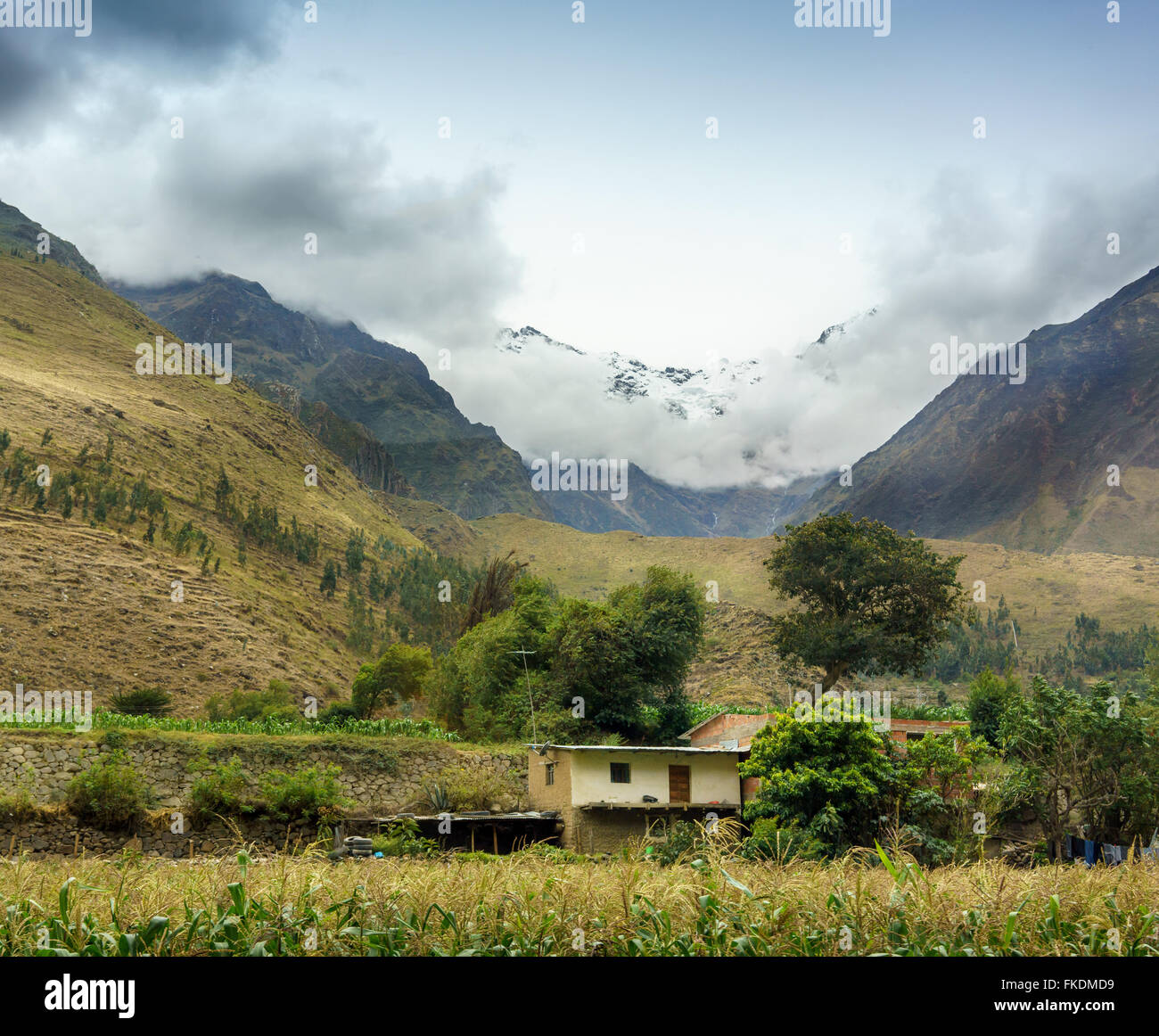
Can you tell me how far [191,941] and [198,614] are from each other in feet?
162

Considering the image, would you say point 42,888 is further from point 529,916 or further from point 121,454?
point 121,454

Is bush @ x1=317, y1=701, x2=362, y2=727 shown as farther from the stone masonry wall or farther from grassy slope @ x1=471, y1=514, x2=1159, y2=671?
grassy slope @ x1=471, y1=514, x2=1159, y2=671

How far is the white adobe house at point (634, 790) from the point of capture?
28.7 metres

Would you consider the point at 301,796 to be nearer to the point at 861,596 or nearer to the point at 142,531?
the point at 861,596

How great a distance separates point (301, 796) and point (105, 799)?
5.52 meters

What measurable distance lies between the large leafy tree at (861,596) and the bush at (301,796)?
2826 cm

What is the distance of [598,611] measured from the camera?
41.1 m

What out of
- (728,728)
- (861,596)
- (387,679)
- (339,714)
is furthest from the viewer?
(861,596)

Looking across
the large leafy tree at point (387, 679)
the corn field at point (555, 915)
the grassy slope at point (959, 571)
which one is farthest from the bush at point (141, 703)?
the grassy slope at point (959, 571)

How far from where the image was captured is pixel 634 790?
29.2m

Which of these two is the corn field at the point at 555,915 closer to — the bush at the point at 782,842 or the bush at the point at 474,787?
the bush at the point at 782,842

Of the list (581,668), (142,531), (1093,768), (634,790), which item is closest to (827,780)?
(634,790)

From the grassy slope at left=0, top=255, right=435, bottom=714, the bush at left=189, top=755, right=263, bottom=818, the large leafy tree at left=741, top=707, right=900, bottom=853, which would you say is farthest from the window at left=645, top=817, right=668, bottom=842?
the grassy slope at left=0, top=255, right=435, bottom=714
